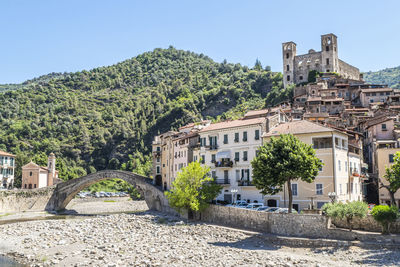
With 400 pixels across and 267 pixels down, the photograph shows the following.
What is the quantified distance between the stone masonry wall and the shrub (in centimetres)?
6128

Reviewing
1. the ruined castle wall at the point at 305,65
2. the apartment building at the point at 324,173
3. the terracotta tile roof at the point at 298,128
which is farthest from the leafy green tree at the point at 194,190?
the ruined castle wall at the point at 305,65

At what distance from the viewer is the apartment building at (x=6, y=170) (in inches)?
3108

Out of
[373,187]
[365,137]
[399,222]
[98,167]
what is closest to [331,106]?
[365,137]

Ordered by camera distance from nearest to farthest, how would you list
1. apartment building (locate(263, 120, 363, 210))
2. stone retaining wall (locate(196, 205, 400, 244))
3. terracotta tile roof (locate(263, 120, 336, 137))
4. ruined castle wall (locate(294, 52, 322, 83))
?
stone retaining wall (locate(196, 205, 400, 244)) → apartment building (locate(263, 120, 363, 210)) → terracotta tile roof (locate(263, 120, 336, 137)) → ruined castle wall (locate(294, 52, 322, 83))

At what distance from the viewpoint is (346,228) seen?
106ft

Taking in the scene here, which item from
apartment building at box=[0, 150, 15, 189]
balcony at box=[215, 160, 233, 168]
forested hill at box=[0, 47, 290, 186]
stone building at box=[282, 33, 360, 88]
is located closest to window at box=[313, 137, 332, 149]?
balcony at box=[215, 160, 233, 168]

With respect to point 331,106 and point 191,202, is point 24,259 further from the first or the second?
point 331,106

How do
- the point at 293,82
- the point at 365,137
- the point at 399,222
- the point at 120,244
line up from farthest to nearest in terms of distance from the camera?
the point at 293,82 → the point at 365,137 → the point at 120,244 → the point at 399,222

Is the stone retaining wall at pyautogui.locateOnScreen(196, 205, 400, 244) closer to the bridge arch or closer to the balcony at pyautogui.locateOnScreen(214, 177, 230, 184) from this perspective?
the balcony at pyautogui.locateOnScreen(214, 177, 230, 184)

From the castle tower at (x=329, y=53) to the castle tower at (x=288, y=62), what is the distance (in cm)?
885

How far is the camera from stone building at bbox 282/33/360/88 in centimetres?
11288

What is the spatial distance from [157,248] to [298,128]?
2009 cm

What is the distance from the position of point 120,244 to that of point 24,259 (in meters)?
8.55

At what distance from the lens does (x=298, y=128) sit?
42875 millimetres
